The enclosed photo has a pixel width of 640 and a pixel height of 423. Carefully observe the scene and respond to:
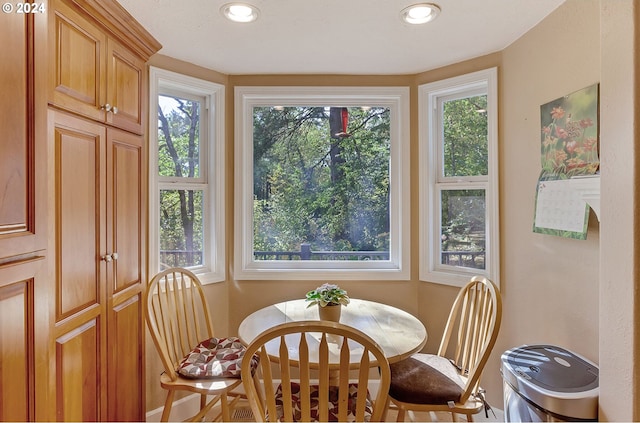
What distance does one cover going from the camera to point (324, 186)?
2.60 metres

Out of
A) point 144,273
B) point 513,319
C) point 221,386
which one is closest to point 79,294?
point 144,273

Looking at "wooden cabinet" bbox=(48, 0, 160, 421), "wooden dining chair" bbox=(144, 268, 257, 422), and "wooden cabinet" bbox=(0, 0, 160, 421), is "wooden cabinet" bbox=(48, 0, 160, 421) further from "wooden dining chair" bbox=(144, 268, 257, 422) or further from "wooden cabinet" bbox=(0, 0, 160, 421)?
"wooden dining chair" bbox=(144, 268, 257, 422)

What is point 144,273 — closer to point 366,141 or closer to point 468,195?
point 366,141

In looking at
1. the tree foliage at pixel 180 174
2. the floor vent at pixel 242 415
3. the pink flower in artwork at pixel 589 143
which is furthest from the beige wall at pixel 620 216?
the tree foliage at pixel 180 174

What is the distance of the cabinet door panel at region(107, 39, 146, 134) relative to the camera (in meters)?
1.68

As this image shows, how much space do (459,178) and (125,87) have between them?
85.5 inches

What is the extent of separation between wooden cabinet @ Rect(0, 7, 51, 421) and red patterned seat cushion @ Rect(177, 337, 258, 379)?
773 millimetres

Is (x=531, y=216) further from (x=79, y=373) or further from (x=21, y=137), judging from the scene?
(x=79, y=373)

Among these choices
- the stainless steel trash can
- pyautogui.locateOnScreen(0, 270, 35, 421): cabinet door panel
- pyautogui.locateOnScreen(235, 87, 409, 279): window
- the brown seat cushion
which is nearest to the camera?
pyautogui.locateOnScreen(0, 270, 35, 421): cabinet door panel

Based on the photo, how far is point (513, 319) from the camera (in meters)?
2.00

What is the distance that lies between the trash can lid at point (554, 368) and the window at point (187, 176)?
1.90 m

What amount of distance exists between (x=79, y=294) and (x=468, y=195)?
2322mm

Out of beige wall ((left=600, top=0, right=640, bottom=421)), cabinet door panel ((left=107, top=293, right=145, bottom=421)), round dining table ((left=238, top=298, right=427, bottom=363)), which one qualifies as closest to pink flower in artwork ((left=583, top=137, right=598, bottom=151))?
beige wall ((left=600, top=0, right=640, bottom=421))

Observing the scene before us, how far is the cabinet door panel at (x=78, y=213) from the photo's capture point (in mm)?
1353
